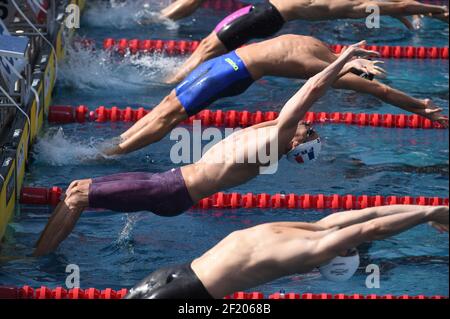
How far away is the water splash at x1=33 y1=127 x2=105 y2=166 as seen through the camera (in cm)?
789

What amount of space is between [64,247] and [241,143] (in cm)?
113

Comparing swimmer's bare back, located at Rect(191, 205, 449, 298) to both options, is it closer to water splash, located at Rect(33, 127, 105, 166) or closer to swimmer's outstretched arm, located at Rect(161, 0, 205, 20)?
water splash, located at Rect(33, 127, 105, 166)

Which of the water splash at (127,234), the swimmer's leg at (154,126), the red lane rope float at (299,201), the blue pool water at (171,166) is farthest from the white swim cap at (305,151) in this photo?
the swimmer's leg at (154,126)

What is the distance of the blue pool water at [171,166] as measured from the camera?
663cm

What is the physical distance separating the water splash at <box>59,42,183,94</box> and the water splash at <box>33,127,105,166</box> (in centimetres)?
107

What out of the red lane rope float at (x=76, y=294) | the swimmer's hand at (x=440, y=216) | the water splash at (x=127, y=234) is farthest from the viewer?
the water splash at (x=127, y=234)

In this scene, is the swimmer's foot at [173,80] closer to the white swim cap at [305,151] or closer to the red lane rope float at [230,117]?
the red lane rope float at [230,117]

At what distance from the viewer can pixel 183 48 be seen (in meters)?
9.93

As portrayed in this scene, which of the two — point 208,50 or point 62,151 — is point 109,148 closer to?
point 62,151

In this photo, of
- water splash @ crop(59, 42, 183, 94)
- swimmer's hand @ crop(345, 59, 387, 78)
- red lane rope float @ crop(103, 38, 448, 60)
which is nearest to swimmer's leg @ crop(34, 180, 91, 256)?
swimmer's hand @ crop(345, 59, 387, 78)

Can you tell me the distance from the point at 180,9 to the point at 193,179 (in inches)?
161

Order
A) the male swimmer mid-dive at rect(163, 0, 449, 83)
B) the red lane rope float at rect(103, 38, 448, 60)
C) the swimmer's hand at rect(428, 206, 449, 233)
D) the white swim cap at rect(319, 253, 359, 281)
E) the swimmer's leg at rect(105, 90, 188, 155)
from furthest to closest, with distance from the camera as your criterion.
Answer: the red lane rope float at rect(103, 38, 448, 60)
the male swimmer mid-dive at rect(163, 0, 449, 83)
the swimmer's leg at rect(105, 90, 188, 155)
the white swim cap at rect(319, 253, 359, 281)
the swimmer's hand at rect(428, 206, 449, 233)

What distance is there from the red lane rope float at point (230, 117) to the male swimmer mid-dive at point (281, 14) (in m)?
0.44
